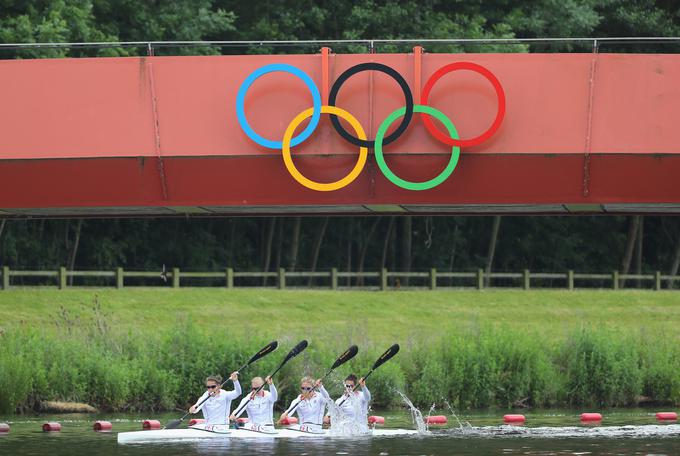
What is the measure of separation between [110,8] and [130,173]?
118 ft

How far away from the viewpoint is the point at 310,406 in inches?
1233

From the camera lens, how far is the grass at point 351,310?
155ft

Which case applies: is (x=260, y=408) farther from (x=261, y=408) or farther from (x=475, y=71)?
(x=475, y=71)

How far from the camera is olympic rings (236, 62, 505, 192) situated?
2377 cm

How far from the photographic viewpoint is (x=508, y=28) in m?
59.2

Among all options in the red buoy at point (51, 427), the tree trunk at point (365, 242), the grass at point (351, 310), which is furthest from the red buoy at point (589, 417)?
the tree trunk at point (365, 242)

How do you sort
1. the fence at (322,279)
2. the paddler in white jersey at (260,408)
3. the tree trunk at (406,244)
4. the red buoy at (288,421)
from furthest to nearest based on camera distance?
the tree trunk at (406,244), the fence at (322,279), the red buoy at (288,421), the paddler in white jersey at (260,408)

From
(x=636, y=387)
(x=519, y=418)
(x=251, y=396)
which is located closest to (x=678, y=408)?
(x=636, y=387)

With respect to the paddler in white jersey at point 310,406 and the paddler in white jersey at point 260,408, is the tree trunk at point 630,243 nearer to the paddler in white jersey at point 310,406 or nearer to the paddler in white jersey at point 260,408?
the paddler in white jersey at point 310,406

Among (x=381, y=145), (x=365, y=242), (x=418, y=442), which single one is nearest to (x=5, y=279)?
(x=365, y=242)

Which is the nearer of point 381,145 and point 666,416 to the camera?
point 381,145

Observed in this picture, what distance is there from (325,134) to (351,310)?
91.6 feet

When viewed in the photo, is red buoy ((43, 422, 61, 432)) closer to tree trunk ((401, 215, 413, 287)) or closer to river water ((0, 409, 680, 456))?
river water ((0, 409, 680, 456))

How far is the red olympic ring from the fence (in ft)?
87.2
